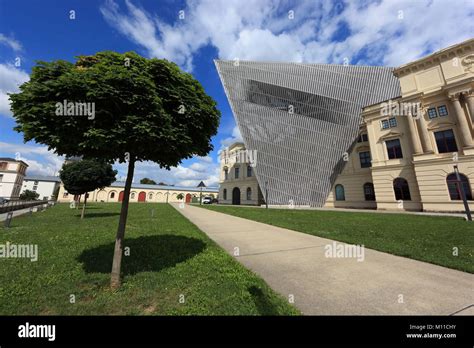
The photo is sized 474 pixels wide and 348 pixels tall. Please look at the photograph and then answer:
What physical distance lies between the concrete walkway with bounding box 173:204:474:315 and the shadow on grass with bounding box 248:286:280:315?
38cm

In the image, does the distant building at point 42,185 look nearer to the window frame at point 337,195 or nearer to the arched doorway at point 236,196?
the arched doorway at point 236,196

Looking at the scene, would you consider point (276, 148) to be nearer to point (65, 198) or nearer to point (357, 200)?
point (357, 200)

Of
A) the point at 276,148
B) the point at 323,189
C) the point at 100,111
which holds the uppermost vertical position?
the point at 276,148

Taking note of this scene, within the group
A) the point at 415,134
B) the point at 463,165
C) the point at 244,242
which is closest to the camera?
the point at 244,242

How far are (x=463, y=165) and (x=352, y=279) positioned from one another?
23127 millimetres

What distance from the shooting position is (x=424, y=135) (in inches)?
806

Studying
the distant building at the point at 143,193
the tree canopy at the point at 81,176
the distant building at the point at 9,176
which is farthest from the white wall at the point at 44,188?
the tree canopy at the point at 81,176

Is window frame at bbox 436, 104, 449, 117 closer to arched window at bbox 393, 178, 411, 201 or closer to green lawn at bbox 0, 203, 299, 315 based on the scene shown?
arched window at bbox 393, 178, 411, 201

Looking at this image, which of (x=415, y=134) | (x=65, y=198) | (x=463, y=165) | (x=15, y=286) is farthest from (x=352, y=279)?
(x=65, y=198)

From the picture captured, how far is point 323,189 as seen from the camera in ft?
101

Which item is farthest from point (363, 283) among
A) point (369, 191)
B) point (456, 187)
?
point (369, 191)

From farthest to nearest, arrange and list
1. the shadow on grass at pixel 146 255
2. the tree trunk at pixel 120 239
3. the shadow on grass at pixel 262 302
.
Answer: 1. the shadow on grass at pixel 146 255
2. the tree trunk at pixel 120 239
3. the shadow on grass at pixel 262 302

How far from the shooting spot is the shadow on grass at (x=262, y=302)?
295 cm

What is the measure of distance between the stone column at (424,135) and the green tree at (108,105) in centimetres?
2589
